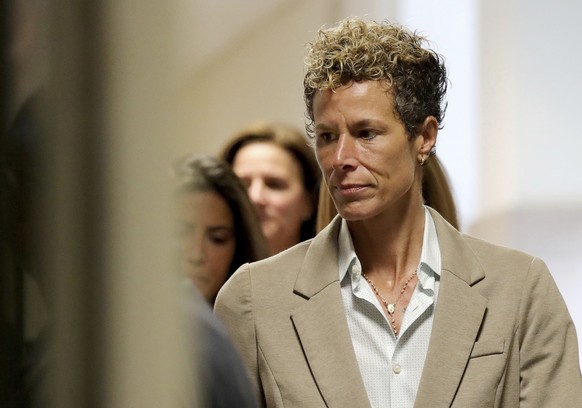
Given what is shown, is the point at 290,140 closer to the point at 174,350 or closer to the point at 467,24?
the point at 467,24

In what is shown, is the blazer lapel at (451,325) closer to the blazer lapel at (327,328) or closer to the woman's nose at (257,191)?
the blazer lapel at (327,328)

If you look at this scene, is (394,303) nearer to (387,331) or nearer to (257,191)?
(387,331)

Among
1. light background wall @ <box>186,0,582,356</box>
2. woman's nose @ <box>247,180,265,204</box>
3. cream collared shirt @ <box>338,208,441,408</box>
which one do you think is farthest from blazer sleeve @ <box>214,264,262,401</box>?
light background wall @ <box>186,0,582,356</box>

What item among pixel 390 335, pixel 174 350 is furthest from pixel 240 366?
pixel 390 335

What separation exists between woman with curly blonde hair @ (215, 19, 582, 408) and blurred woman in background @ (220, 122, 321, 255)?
94 cm

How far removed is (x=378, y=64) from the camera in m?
1.47

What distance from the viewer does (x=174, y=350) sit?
32 centimetres

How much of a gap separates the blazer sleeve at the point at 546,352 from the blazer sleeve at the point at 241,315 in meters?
0.36

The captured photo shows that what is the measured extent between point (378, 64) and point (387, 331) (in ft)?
1.17

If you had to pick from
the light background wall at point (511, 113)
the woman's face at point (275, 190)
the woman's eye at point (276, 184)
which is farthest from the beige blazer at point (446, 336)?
the light background wall at point (511, 113)

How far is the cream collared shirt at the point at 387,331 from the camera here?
1426 millimetres

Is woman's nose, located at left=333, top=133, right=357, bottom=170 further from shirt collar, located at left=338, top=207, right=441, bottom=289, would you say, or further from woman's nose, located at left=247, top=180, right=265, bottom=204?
woman's nose, located at left=247, top=180, right=265, bottom=204

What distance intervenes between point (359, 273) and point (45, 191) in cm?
121

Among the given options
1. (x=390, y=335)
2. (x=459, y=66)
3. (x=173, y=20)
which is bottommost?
(x=390, y=335)
